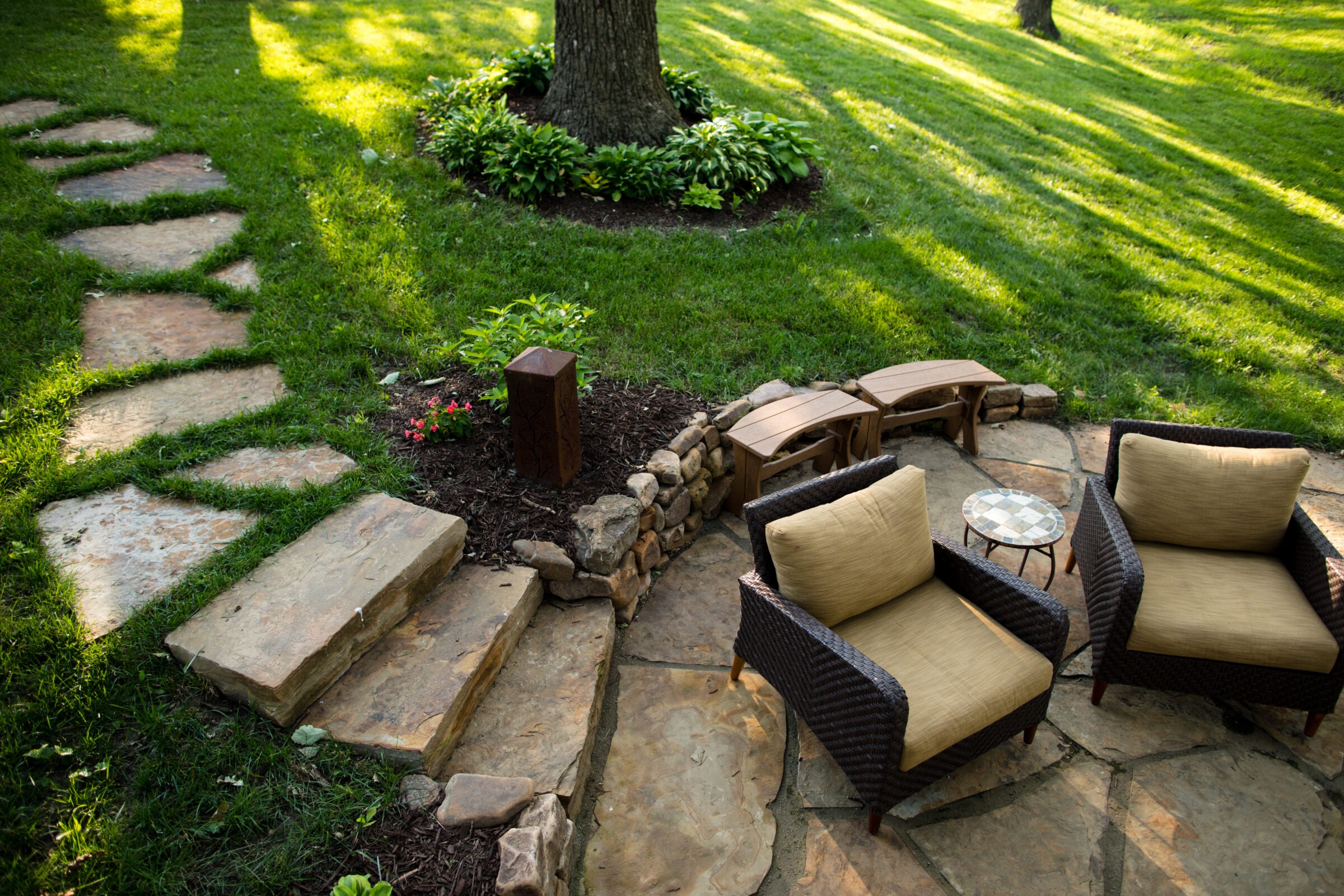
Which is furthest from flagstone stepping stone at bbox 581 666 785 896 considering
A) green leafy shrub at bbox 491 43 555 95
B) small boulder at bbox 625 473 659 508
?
green leafy shrub at bbox 491 43 555 95

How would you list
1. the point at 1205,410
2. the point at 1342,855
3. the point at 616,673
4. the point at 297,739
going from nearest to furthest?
the point at 297,739 < the point at 1342,855 < the point at 616,673 < the point at 1205,410

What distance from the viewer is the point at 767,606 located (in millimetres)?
2982

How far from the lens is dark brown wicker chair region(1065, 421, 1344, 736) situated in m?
3.09

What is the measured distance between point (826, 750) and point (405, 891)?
65.1 inches

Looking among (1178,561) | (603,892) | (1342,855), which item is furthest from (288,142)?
(1342,855)

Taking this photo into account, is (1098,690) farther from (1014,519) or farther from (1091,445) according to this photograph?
(1091,445)

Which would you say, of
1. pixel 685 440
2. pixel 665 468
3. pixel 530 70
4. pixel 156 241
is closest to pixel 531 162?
pixel 530 70

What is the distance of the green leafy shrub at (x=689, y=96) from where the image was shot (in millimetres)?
7465

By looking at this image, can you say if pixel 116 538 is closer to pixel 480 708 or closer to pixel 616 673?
pixel 480 708

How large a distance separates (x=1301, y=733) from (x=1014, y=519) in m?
1.43

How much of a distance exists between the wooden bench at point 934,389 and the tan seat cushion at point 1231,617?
1562mm

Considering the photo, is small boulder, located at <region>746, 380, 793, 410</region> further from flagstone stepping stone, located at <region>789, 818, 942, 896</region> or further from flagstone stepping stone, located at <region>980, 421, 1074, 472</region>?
flagstone stepping stone, located at <region>789, 818, 942, 896</region>

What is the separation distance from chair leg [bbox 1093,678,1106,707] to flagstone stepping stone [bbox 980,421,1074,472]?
5.83 ft

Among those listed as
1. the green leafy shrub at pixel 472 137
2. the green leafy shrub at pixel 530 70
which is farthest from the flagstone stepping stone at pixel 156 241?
the green leafy shrub at pixel 530 70
